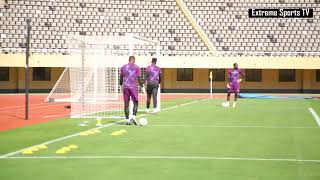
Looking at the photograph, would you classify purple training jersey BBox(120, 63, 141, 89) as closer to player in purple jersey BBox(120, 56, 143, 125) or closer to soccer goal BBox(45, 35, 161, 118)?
player in purple jersey BBox(120, 56, 143, 125)

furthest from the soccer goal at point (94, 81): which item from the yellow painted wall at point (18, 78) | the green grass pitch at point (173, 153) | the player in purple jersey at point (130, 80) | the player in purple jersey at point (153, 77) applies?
the yellow painted wall at point (18, 78)

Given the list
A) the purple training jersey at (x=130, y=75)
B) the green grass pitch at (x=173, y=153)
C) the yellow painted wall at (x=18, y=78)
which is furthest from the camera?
the yellow painted wall at (x=18, y=78)

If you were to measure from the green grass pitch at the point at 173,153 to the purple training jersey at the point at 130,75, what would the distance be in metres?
1.32

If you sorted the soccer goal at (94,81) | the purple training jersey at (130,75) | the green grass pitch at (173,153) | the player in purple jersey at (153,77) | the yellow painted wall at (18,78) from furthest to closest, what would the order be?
the yellow painted wall at (18,78) → the soccer goal at (94,81) → the player in purple jersey at (153,77) → the purple training jersey at (130,75) → the green grass pitch at (173,153)

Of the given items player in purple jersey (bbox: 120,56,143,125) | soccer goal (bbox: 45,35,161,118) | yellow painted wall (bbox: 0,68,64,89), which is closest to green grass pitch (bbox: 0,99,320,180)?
player in purple jersey (bbox: 120,56,143,125)

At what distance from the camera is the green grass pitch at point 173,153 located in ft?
26.5

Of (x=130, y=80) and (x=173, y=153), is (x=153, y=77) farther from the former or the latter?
(x=173, y=153)

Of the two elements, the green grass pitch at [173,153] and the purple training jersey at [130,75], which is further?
the purple training jersey at [130,75]

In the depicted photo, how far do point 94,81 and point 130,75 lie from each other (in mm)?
12087

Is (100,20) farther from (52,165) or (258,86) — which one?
(52,165)

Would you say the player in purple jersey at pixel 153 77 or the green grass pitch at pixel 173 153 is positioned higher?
the player in purple jersey at pixel 153 77

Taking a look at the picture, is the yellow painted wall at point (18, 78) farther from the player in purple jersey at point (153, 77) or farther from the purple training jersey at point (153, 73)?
the purple training jersey at point (153, 73)

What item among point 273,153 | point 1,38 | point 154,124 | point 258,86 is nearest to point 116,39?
point 154,124

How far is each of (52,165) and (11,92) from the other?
129 ft
